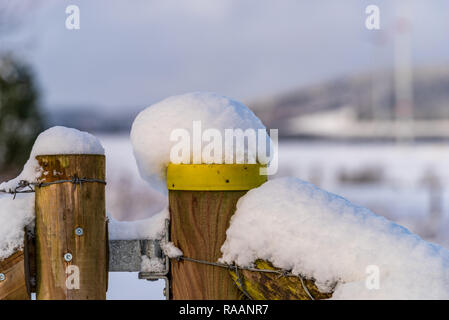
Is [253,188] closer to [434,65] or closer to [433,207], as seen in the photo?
[433,207]

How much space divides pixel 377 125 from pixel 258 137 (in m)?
26.4

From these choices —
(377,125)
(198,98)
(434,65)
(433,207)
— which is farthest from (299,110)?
(198,98)

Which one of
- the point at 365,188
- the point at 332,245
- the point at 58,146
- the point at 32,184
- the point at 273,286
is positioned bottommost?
the point at 365,188

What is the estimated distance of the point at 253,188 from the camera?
5.65 ft

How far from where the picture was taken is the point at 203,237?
66.5 inches

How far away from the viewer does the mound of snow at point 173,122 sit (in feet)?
5.64

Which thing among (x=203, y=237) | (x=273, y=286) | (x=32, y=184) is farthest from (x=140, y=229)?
(x=273, y=286)

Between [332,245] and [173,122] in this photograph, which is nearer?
[332,245]

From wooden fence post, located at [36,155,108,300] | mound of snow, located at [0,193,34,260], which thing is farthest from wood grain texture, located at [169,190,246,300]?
mound of snow, located at [0,193,34,260]

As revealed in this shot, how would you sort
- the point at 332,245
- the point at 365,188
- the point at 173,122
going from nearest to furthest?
the point at 332,245 → the point at 173,122 → the point at 365,188

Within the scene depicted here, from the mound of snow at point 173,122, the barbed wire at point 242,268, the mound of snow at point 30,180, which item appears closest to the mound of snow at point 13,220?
the mound of snow at point 30,180

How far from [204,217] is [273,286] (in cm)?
31

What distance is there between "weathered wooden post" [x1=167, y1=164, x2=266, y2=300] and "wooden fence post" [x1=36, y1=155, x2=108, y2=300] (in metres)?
0.26

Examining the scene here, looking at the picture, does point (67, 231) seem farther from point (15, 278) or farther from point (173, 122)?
point (173, 122)
